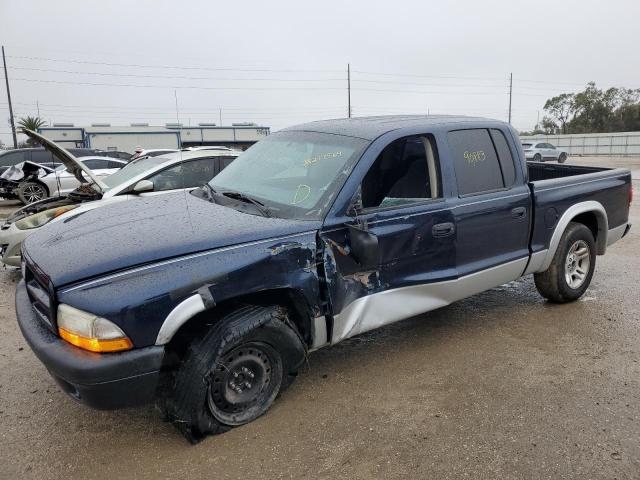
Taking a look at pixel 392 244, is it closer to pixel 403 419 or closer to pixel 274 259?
pixel 274 259

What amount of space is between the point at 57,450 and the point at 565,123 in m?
82.6

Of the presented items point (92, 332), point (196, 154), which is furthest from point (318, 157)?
point (196, 154)

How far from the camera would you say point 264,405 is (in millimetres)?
3100

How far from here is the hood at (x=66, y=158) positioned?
582 centimetres

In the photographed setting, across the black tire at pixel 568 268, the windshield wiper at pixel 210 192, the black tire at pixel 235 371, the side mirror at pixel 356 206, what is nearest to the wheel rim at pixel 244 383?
the black tire at pixel 235 371

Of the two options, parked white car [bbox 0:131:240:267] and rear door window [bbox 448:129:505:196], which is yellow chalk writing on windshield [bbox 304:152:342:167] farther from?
parked white car [bbox 0:131:240:267]

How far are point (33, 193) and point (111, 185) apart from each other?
7.07 meters

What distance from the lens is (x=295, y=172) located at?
11.8 ft

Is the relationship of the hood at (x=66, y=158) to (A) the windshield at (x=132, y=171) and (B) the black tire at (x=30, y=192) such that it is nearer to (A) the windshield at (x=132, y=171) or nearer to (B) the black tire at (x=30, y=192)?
(A) the windshield at (x=132, y=171)

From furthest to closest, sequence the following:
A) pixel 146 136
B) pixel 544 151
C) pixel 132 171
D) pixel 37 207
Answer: pixel 146 136 → pixel 544 151 → pixel 132 171 → pixel 37 207

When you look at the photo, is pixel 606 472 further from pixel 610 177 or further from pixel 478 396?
pixel 610 177

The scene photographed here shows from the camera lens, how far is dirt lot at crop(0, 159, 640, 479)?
2.68 m

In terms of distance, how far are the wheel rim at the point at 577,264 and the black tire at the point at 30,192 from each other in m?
11.9

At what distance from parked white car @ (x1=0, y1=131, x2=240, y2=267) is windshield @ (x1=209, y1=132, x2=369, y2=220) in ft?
7.75
